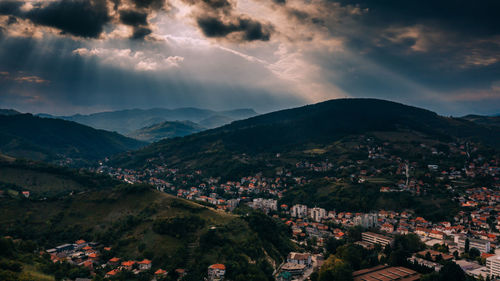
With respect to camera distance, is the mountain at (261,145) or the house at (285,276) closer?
the house at (285,276)

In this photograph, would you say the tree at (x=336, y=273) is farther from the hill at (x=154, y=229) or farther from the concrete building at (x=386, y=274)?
the hill at (x=154, y=229)

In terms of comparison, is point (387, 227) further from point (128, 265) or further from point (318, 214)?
point (128, 265)

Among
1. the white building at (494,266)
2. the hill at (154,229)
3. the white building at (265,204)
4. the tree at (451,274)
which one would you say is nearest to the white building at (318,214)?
the white building at (265,204)

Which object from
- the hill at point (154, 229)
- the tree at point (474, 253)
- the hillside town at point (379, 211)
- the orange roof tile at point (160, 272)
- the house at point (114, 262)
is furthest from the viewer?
the tree at point (474, 253)

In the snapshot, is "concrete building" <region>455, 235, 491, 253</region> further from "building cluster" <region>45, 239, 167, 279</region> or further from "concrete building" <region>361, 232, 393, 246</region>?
"building cluster" <region>45, 239, 167, 279</region>

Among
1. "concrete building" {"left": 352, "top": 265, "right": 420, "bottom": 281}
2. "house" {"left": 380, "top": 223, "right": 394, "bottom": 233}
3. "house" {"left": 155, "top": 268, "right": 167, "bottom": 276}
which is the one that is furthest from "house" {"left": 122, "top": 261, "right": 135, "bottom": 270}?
"house" {"left": 380, "top": 223, "right": 394, "bottom": 233}

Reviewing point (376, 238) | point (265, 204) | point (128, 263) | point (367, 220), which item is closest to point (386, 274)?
point (376, 238)
